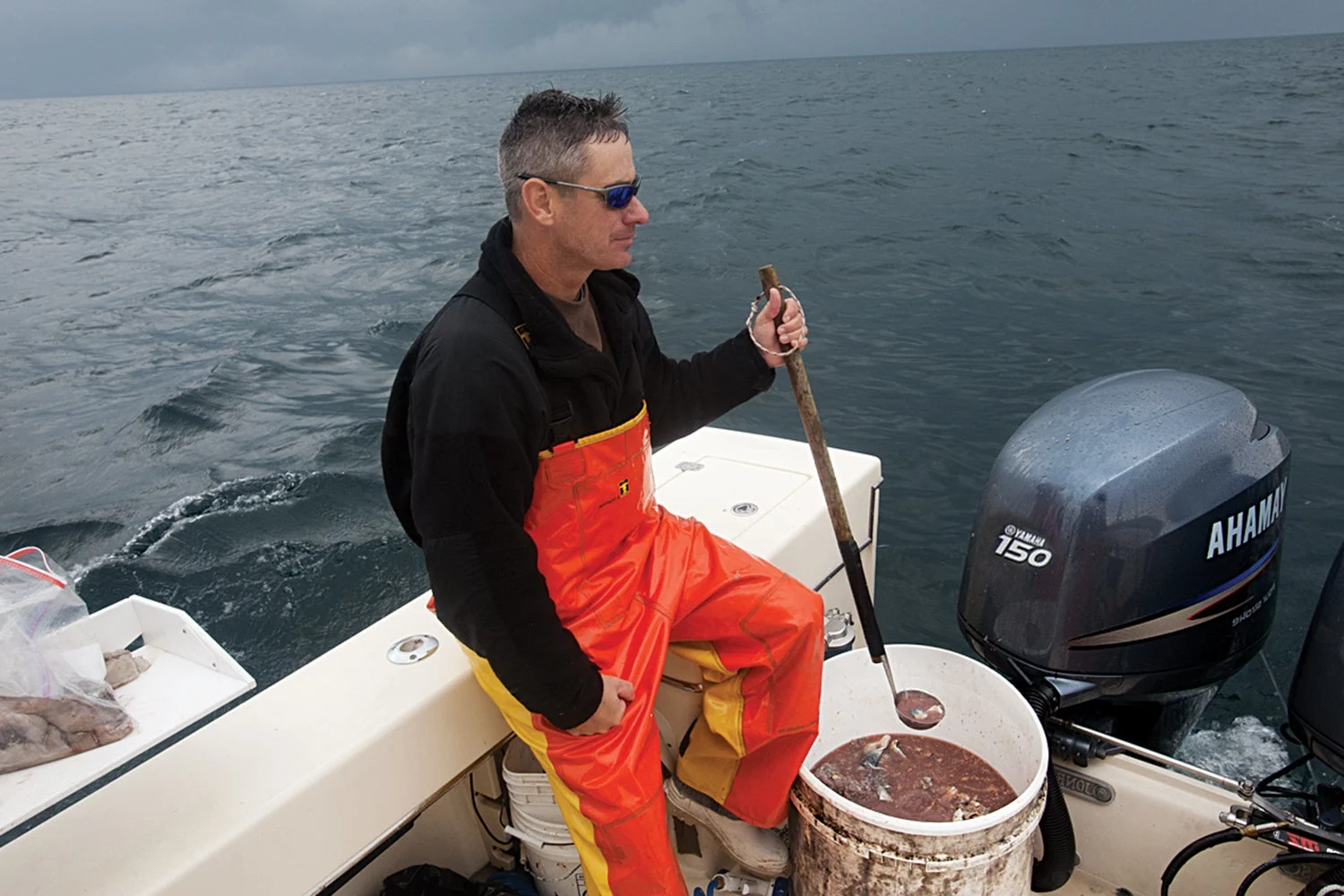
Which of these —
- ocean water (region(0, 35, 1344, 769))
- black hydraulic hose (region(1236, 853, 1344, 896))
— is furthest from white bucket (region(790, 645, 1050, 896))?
ocean water (region(0, 35, 1344, 769))

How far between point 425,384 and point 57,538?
5820 millimetres

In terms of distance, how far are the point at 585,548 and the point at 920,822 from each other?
2.96 feet

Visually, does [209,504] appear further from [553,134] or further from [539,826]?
[553,134]

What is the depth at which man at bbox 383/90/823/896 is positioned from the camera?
5.60 ft

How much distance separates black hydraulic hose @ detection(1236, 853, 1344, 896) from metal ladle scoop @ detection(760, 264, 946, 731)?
71 cm

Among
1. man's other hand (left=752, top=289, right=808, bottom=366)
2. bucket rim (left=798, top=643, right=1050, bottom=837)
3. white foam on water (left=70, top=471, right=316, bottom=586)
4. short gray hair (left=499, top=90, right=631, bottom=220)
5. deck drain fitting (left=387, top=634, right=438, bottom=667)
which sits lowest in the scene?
white foam on water (left=70, top=471, right=316, bottom=586)

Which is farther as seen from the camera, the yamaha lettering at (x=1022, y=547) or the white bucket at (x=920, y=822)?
the yamaha lettering at (x=1022, y=547)

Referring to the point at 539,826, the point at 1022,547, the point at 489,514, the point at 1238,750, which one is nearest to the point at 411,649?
the point at 539,826

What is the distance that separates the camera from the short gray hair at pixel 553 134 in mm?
1848

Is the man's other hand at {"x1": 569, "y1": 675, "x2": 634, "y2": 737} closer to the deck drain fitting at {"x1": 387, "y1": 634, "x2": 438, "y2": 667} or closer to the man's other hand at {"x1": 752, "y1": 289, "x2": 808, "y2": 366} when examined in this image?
the deck drain fitting at {"x1": 387, "y1": 634, "x2": 438, "y2": 667}

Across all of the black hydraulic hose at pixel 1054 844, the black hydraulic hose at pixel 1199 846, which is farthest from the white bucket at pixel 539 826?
the black hydraulic hose at pixel 1199 846

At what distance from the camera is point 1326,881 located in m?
1.93

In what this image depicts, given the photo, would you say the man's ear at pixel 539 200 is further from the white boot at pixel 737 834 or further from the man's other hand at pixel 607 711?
the white boot at pixel 737 834

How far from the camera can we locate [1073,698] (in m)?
2.38
